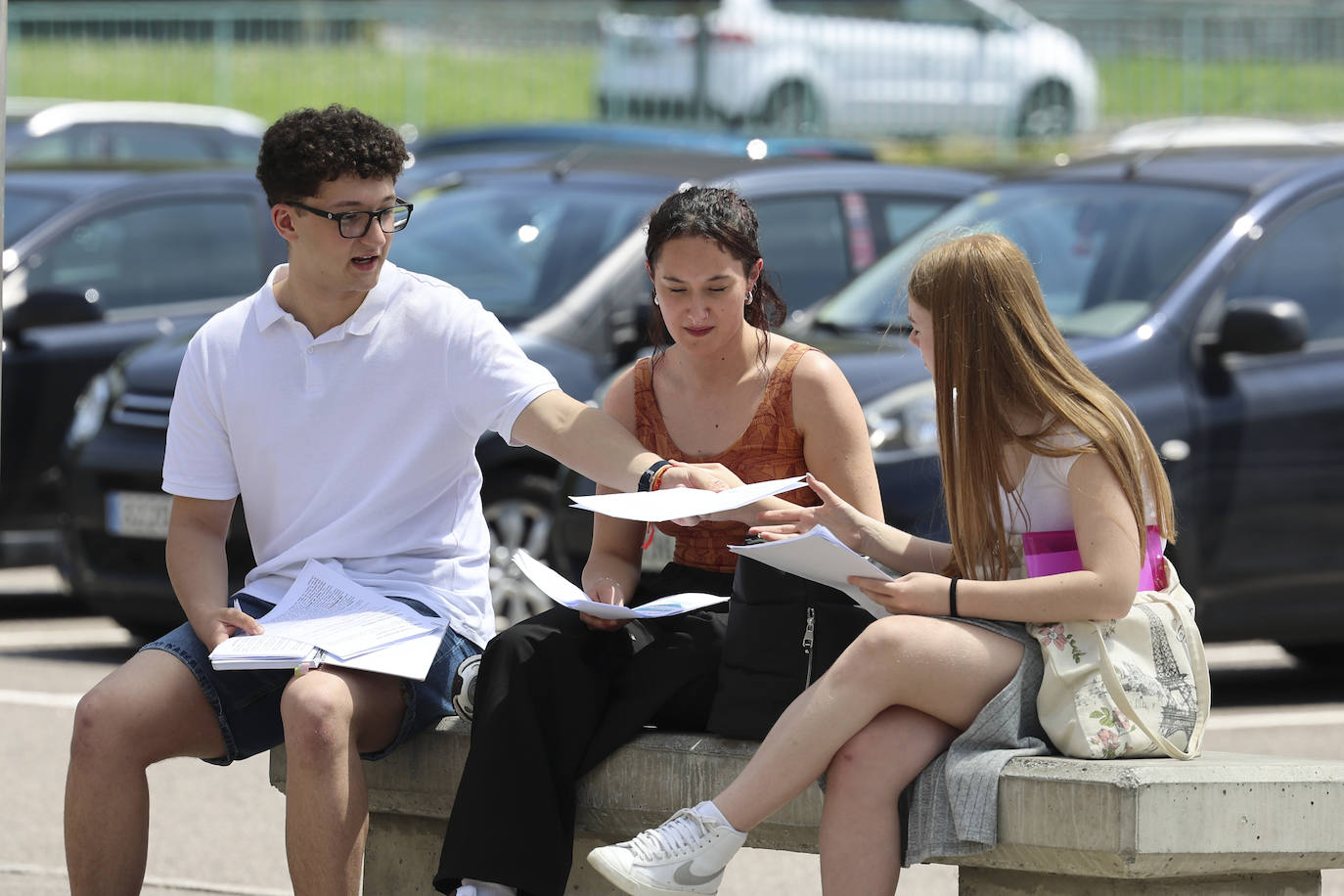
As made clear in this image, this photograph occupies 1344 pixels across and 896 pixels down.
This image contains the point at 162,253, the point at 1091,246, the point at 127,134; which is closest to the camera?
the point at 1091,246

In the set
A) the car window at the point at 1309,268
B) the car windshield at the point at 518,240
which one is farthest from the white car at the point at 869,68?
the car window at the point at 1309,268

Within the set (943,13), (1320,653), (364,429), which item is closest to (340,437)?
(364,429)

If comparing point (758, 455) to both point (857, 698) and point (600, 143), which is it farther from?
point (600, 143)

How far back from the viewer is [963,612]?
362 cm

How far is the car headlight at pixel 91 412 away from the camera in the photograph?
7.74 meters

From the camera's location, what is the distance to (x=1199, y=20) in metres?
19.5

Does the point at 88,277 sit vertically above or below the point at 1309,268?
Result: below

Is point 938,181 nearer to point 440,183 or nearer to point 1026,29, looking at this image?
point 440,183

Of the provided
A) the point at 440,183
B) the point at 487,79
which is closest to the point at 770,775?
the point at 440,183

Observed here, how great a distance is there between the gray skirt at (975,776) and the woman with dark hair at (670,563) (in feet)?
1.79

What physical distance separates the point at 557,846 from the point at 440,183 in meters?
Result: 5.59

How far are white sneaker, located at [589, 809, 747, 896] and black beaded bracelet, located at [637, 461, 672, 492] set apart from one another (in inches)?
26.8

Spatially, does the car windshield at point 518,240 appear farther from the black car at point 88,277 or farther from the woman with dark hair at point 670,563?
the woman with dark hair at point 670,563

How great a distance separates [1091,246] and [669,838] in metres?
4.17
